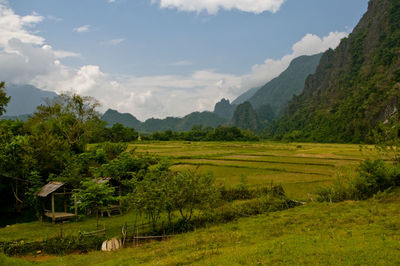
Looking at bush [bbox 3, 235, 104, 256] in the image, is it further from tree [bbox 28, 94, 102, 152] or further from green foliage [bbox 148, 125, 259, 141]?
green foliage [bbox 148, 125, 259, 141]

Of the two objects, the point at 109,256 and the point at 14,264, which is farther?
the point at 109,256

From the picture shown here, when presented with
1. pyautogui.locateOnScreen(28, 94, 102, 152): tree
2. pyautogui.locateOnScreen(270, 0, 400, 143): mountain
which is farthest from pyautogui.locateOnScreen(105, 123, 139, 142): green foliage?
pyautogui.locateOnScreen(270, 0, 400, 143): mountain

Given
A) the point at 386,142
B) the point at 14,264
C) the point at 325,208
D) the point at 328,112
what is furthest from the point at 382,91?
the point at 14,264

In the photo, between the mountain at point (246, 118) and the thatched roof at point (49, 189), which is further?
A: the mountain at point (246, 118)

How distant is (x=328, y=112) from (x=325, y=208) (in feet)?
295

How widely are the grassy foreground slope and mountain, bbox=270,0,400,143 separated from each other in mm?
35392

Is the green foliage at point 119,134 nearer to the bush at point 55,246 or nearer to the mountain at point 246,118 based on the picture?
the bush at point 55,246

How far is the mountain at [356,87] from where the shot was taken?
66688mm

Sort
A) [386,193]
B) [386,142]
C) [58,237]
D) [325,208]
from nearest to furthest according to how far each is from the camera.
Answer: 1. [58,237]
2. [325,208]
3. [386,193]
4. [386,142]

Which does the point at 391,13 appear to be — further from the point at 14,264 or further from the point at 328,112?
the point at 14,264

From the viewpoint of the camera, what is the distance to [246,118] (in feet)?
553

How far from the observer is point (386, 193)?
1568 centimetres

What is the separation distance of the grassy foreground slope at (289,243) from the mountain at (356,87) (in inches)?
1393

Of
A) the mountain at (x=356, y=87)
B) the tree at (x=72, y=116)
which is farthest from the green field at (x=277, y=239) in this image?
the mountain at (x=356, y=87)
